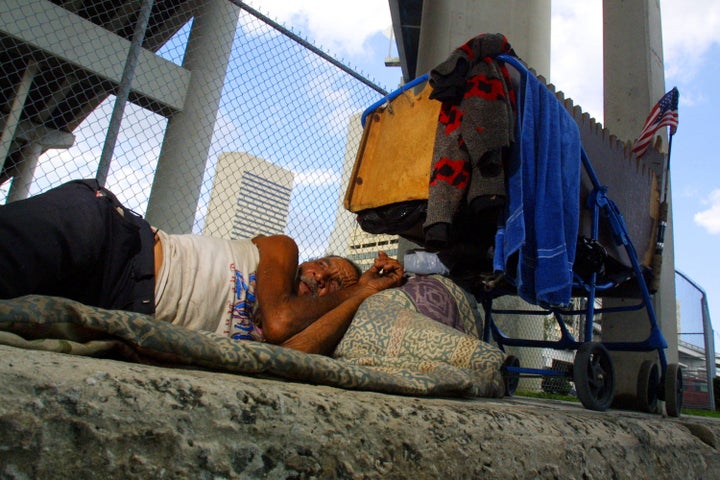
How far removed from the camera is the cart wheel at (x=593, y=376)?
2430 millimetres

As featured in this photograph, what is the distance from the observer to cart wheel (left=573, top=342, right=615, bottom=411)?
243 centimetres

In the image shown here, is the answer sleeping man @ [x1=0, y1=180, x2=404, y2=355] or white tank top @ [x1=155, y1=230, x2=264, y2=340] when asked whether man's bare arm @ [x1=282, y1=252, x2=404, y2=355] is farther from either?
white tank top @ [x1=155, y1=230, x2=264, y2=340]

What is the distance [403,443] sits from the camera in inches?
34.1

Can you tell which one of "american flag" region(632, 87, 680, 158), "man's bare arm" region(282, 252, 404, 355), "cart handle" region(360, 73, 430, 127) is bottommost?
"man's bare arm" region(282, 252, 404, 355)

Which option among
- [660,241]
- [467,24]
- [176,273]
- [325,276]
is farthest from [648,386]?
[467,24]

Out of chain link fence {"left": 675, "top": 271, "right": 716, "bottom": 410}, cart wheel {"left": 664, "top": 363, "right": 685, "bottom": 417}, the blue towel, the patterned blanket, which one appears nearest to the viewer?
the patterned blanket

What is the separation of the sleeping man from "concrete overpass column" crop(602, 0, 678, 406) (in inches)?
83.6

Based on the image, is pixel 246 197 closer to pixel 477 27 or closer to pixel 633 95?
pixel 477 27

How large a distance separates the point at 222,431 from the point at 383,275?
228 centimetres

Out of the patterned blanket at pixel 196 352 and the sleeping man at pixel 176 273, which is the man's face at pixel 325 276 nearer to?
the sleeping man at pixel 176 273

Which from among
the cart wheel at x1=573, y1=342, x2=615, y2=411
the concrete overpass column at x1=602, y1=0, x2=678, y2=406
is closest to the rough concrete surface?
the cart wheel at x1=573, y1=342, x2=615, y2=411

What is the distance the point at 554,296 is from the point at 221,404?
2.01 meters

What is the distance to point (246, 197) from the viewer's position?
174 inches

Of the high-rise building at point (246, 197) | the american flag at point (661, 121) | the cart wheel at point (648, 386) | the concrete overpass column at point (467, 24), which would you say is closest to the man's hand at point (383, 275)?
the high-rise building at point (246, 197)
